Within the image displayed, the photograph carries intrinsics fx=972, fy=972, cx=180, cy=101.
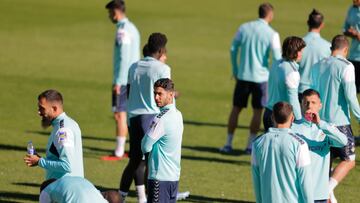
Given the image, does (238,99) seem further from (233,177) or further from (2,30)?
(2,30)

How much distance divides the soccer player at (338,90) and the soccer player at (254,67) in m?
4.07

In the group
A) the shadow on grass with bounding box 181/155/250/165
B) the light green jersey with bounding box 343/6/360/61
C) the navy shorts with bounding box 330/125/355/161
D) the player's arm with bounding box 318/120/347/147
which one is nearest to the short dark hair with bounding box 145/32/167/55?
the navy shorts with bounding box 330/125/355/161

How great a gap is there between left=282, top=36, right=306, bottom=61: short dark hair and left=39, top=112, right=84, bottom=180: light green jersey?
3932 mm

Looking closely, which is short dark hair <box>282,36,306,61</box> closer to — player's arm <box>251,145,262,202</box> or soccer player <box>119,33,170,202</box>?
soccer player <box>119,33,170,202</box>

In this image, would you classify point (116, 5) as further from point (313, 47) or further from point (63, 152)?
point (63, 152)

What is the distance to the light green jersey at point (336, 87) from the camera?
41.6ft

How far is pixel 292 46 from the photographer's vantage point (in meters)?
12.9

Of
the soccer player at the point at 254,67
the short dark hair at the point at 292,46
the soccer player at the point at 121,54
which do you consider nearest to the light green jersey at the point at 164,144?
the short dark hair at the point at 292,46

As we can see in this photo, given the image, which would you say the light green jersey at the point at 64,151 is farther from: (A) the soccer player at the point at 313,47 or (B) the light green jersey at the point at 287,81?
(A) the soccer player at the point at 313,47

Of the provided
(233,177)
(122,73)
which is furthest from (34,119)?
(233,177)

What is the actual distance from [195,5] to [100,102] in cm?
1961

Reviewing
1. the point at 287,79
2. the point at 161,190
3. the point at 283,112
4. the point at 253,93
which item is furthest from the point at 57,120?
the point at 253,93

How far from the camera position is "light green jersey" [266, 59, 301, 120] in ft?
44.1

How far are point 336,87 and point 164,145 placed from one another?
312 cm
